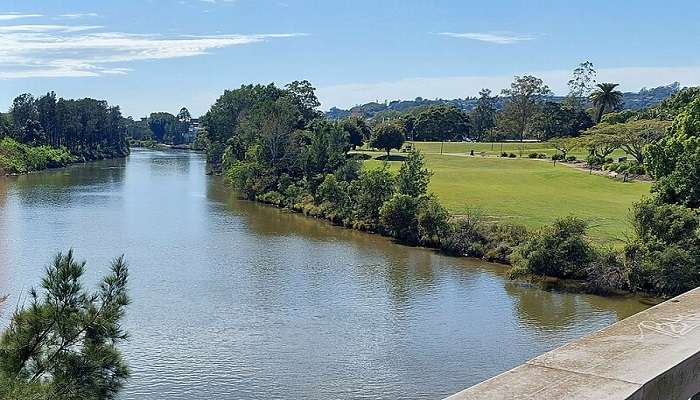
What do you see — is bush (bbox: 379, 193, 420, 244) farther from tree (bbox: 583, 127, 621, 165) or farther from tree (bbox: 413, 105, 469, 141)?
tree (bbox: 413, 105, 469, 141)

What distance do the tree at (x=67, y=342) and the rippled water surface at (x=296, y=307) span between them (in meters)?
6.09

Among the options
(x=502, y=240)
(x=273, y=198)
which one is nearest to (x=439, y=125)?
(x=273, y=198)

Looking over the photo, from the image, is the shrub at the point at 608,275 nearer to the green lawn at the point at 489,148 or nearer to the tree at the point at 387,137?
the tree at the point at 387,137

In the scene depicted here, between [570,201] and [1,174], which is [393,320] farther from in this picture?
[1,174]

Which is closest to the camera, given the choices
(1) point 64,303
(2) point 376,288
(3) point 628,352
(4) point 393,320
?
(3) point 628,352

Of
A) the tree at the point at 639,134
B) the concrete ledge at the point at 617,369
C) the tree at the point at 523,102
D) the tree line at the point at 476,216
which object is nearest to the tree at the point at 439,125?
the tree at the point at 523,102

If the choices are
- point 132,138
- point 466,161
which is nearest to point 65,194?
point 466,161

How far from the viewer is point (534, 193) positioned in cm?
4262

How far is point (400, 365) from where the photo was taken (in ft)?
59.3

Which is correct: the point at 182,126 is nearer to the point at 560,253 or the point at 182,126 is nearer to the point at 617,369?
the point at 560,253

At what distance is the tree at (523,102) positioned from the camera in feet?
309

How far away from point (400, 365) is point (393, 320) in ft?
12.7

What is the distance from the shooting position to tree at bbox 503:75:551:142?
309 ft

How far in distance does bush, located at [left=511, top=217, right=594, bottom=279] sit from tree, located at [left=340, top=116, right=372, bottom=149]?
45.0 metres
